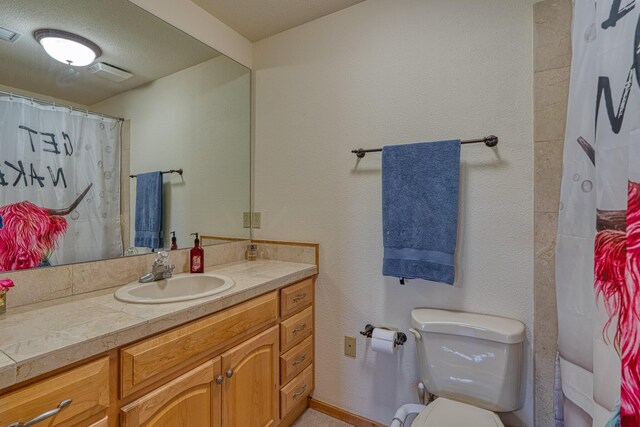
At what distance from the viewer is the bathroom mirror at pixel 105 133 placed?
42.9 inches

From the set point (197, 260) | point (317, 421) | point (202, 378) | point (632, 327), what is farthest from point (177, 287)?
point (632, 327)

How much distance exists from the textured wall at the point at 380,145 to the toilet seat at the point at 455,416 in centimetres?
32

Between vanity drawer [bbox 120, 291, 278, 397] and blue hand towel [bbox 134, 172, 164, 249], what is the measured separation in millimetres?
628

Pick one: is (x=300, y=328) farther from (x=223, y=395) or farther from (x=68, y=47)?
(x=68, y=47)

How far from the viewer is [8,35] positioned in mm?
1061

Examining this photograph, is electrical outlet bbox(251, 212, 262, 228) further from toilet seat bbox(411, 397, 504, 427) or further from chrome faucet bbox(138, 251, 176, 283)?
toilet seat bbox(411, 397, 504, 427)

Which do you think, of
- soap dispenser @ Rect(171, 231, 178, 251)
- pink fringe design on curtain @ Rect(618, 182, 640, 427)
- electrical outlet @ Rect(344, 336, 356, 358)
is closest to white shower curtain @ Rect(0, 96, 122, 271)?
soap dispenser @ Rect(171, 231, 178, 251)

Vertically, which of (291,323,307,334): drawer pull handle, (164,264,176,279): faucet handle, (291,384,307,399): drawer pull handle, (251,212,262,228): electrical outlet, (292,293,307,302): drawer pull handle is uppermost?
(251,212,262,228): electrical outlet

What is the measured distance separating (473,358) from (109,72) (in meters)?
2.02

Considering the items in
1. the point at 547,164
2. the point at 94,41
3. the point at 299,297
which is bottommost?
the point at 299,297

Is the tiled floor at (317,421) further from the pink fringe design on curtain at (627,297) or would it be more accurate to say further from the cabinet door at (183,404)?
the pink fringe design on curtain at (627,297)

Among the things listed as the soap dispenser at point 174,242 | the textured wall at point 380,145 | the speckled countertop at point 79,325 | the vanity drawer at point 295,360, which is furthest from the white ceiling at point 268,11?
the vanity drawer at point 295,360

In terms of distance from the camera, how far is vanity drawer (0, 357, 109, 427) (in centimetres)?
67

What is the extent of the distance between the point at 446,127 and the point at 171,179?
1.47 metres
